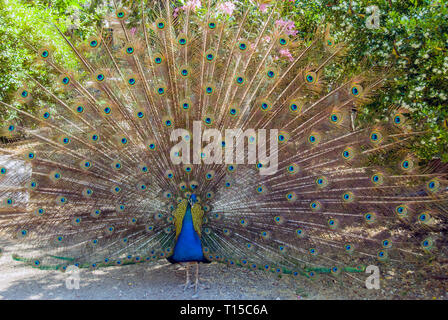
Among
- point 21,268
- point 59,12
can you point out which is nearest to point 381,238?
point 21,268

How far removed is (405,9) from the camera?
11.8 feet

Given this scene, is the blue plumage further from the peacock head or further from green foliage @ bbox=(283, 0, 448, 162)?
green foliage @ bbox=(283, 0, 448, 162)

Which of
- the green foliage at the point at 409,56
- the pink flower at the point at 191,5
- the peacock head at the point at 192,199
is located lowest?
the peacock head at the point at 192,199

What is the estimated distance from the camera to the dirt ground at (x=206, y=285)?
132 inches

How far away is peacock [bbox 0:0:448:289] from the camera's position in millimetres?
3145

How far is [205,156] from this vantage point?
3373mm

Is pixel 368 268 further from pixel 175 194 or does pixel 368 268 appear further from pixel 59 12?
pixel 59 12

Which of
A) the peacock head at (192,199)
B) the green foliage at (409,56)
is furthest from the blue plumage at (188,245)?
the green foliage at (409,56)

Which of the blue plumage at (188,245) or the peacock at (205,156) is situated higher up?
the peacock at (205,156)

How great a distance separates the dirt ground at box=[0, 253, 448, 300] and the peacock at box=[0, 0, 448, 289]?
14.4 inches

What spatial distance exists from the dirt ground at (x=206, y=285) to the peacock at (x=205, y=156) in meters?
0.37

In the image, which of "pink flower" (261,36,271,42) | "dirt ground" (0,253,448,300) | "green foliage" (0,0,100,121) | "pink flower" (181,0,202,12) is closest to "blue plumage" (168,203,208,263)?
"dirt ground" (0,253,448,300)

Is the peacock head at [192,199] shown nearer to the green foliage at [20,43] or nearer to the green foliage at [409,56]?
the green foliage at [409,56]

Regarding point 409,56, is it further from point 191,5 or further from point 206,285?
point 206,285
